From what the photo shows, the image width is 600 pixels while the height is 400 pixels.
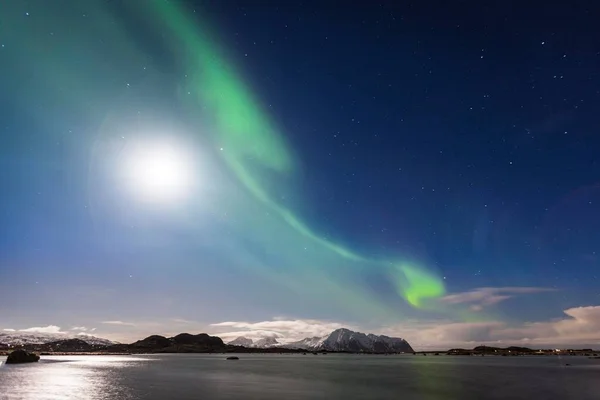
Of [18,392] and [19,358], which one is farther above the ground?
[19,358]

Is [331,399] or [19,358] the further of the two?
[19,358]

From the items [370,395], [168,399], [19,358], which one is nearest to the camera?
[168,399]

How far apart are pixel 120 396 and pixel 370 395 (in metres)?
36.5

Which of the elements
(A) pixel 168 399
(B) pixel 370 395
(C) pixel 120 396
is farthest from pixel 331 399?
(C) pixel 120 396

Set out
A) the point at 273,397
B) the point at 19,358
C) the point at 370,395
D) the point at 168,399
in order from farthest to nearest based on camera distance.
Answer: the point at 19,358
the point at 370,395
the point at 273,397
the point at 168,399

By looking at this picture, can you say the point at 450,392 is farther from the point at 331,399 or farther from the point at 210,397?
the point at 210,397

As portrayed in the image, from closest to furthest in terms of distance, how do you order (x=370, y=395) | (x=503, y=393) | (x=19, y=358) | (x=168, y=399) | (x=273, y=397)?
(x=168, y=399) → (x=273, y=397) → (x=370, y=395) → (x=503, y=393) → (x=19, y=358)

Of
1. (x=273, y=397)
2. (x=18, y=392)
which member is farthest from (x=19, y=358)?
(x=273, y=397)

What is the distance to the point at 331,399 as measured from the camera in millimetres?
55312

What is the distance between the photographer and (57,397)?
57312 millimetres

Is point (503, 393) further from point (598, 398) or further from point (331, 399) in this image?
point (331, 399)

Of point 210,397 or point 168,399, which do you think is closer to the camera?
point 168,399

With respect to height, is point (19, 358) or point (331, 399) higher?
point (19, 358)

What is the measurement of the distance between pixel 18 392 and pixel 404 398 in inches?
2345
